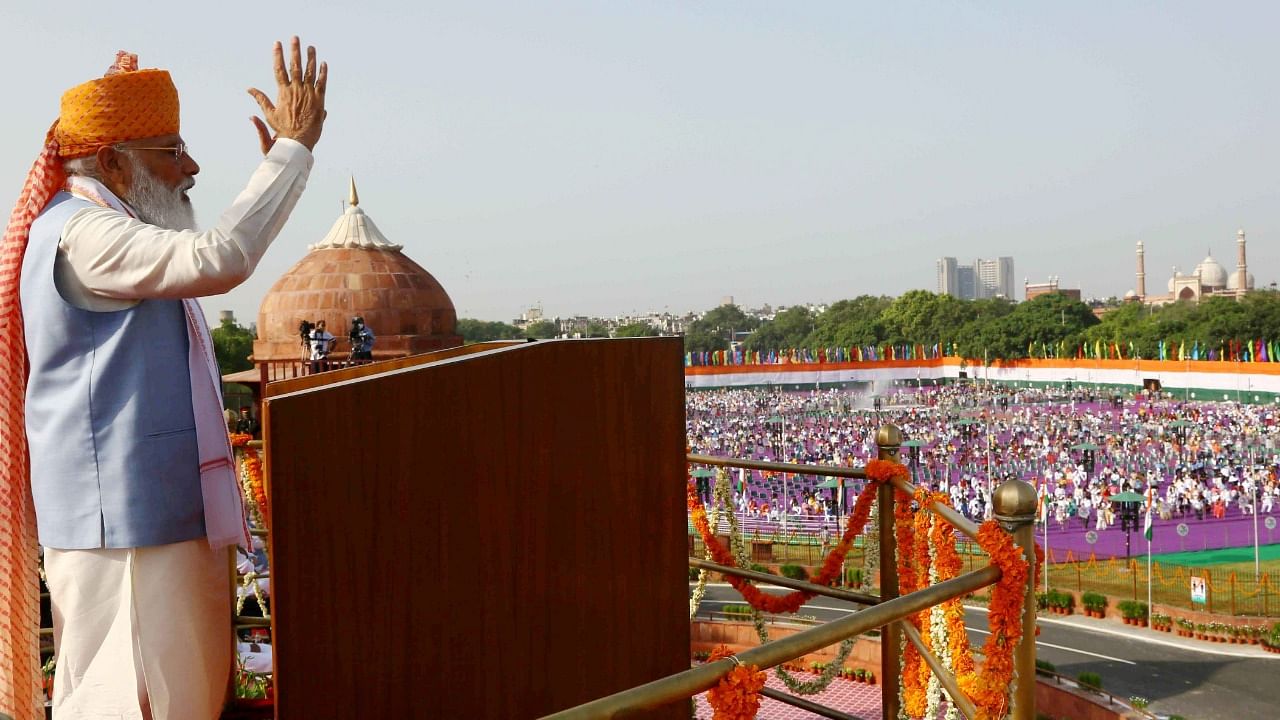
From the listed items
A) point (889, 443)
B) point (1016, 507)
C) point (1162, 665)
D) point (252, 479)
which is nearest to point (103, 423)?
point (1016, 507)

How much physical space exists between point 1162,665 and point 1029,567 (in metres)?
11.7

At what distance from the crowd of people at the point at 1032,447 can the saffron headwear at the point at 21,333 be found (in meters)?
13.5

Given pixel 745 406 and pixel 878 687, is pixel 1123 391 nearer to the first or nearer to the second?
pixel 745 406

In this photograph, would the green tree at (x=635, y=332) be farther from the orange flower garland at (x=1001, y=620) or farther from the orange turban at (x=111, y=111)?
the orange turban at (x=111, y=111)

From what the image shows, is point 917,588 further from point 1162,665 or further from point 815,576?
point 1162,665

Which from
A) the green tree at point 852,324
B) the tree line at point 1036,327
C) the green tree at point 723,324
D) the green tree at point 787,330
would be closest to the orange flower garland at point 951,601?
the tree line at point 1036,327

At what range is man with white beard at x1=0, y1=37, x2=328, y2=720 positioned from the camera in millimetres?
1611

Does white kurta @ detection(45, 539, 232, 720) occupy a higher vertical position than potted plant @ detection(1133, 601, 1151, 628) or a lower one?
higher

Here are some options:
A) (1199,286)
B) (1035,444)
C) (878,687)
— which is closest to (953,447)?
(1035,444)

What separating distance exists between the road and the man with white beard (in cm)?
926

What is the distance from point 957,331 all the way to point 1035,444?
37.0 m

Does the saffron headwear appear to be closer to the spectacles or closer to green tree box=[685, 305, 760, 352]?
the spectacles

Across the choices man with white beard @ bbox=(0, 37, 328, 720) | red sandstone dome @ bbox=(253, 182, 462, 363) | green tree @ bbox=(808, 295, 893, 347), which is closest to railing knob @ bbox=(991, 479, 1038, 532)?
man with white beard @ bbox=(0, 37, 328, 720)

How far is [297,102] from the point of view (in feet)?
5.93
